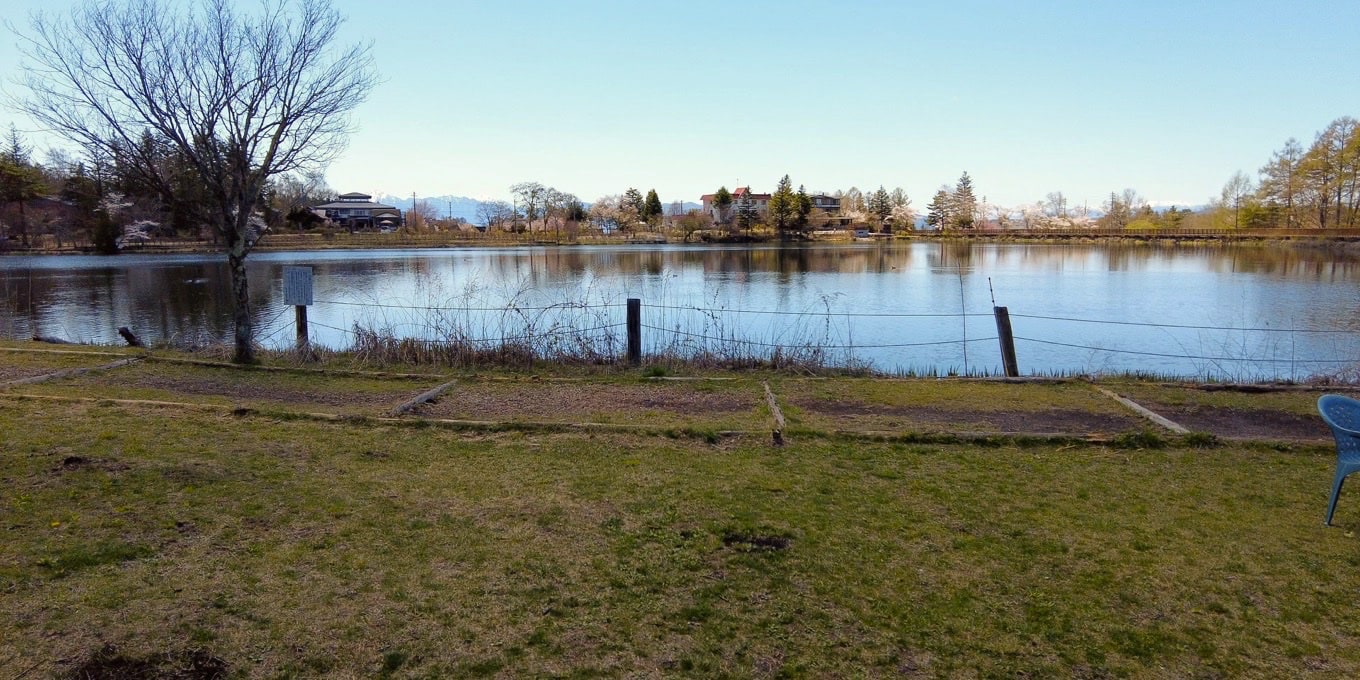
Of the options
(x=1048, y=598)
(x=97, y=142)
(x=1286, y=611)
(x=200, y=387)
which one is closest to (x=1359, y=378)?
(x=1286, y=611)

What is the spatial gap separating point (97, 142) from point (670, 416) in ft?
24.2

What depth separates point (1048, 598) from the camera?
9.89 ft

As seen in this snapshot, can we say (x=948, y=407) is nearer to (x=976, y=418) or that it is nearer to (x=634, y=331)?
(x=976, y=418)

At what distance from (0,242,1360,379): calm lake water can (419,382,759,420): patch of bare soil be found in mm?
2685

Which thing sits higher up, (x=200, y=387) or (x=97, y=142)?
(x=97, y=142)

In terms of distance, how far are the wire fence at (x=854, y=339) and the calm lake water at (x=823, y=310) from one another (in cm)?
7

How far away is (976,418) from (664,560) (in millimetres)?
3973

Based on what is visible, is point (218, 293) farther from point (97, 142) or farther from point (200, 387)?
point (200, 387)

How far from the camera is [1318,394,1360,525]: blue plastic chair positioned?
11.7 feet

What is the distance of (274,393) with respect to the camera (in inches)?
284

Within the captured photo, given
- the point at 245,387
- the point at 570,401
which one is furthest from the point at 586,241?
the point at 570,401

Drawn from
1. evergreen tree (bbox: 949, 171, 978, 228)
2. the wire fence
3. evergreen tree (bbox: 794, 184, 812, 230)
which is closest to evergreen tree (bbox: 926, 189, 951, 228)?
evergreen tree (bbox: 949, 171, 978, 228)

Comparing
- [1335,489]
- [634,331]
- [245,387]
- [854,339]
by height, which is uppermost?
[634,331]

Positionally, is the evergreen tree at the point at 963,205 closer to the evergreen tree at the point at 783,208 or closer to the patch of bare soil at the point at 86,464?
the evergreen tree at the point at 783,208
